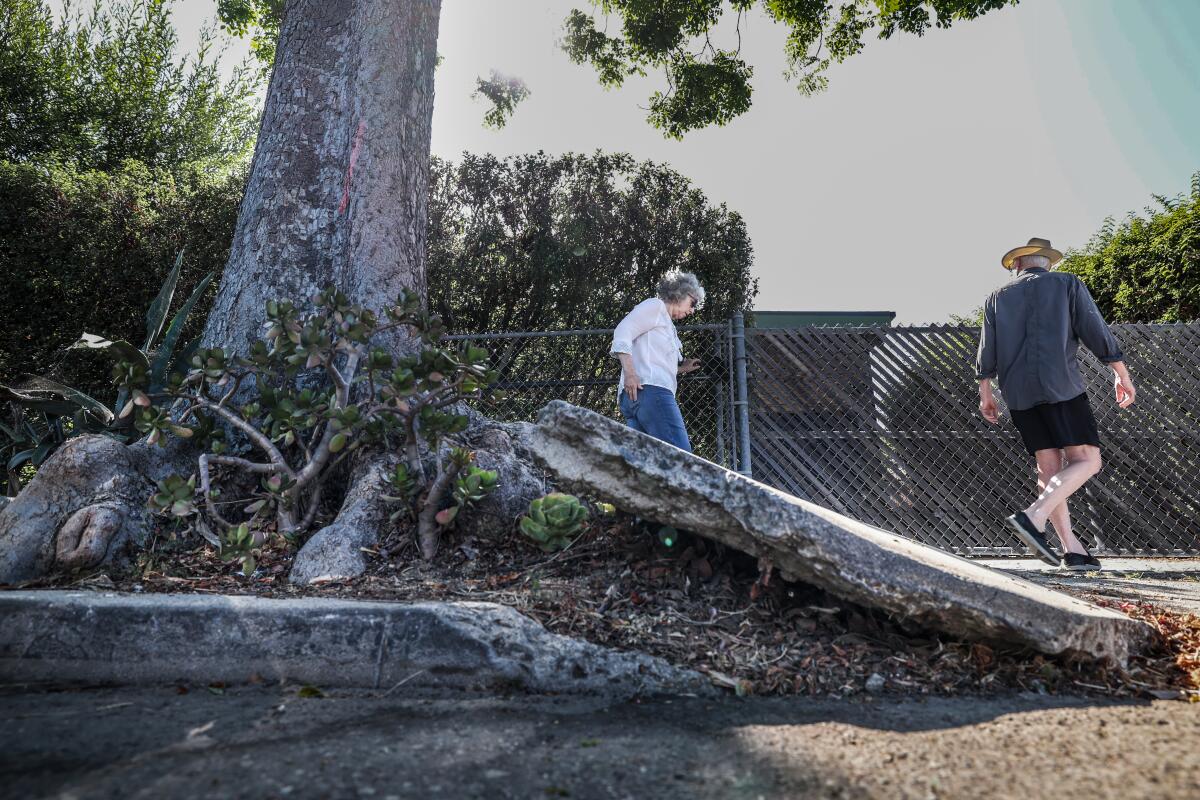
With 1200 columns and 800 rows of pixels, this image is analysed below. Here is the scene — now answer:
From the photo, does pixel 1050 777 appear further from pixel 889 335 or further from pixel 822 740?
pixel 889 335

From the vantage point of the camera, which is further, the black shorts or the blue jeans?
the blue jeans

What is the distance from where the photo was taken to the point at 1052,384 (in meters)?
4.68

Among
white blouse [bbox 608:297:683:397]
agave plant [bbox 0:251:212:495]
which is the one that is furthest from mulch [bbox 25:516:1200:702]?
white blouse [bbox 608:297:683:397]

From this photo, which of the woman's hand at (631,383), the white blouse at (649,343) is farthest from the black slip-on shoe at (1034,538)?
the woman's hand at (631,383)

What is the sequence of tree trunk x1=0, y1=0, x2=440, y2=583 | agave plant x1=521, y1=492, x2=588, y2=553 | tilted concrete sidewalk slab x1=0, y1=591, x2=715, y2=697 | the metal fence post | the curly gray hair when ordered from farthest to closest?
the metal fence post → the curly gray hair → tree trunk x1=0, y1=0, x2=440, y2=583 → agave plant x1=521, y1=492, x2=588, y2=553 → tilted concrete sidewalk slab x1=0, y1=591, x2=715, y2=697

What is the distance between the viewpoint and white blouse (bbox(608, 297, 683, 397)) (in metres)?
4.88

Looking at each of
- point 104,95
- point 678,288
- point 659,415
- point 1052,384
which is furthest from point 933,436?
point 104,95

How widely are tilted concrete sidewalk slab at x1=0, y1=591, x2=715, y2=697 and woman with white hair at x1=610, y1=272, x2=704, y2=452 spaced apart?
2.75 metres

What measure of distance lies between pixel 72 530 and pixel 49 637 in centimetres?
104

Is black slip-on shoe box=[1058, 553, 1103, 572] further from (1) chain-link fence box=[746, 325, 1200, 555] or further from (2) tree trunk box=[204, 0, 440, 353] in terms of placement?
(2) tree trunk box=[204, 0, 440, 353]

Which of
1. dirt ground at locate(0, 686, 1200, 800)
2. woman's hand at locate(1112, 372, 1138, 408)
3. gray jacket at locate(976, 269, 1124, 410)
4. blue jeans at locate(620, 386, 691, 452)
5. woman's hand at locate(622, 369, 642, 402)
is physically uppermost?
gray jacket at locate(976, 269, 1124, 410)

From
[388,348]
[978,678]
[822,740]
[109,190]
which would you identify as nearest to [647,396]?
[388,348]

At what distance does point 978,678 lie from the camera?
2254 millimetres

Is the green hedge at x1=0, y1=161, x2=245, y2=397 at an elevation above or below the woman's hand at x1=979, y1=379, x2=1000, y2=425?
above
